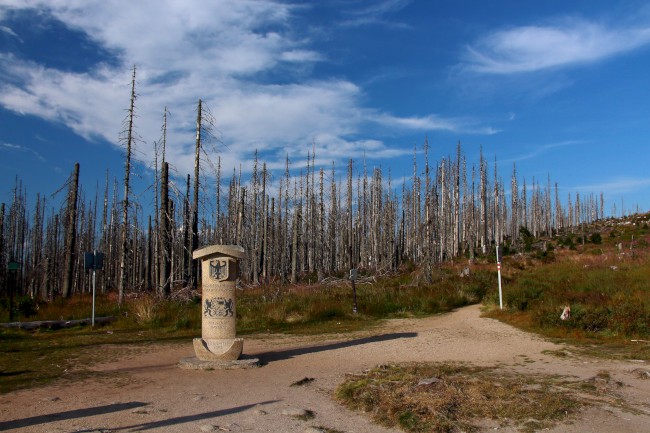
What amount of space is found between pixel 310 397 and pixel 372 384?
3.22 ft

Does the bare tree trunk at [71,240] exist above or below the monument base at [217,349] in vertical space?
above

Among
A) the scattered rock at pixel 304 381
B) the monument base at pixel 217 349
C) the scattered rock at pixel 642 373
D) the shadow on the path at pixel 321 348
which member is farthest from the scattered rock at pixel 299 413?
the scattered rock at pixel 642 373

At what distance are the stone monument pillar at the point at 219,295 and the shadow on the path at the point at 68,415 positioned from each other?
3218mm

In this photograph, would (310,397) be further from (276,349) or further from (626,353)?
(626,353)

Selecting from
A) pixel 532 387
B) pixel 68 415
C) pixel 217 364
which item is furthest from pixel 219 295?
pixel 532 387

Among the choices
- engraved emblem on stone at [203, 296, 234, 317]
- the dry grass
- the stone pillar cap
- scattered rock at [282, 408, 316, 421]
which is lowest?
scattered rock at [282, 408, 316, 421]

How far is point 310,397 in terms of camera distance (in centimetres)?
770

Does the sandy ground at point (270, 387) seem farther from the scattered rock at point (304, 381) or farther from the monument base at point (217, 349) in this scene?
the monument base at point (217, 349)

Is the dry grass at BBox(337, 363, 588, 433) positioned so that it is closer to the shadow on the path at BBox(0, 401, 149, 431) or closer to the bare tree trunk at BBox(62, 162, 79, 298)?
the shadow on the path at BBox(0, 401, 149, 431)

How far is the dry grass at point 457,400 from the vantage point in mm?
6117

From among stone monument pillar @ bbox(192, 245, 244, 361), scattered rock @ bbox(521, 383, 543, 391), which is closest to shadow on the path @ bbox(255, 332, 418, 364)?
stone monument pillar @ bbox(192, 245, 244, 361)

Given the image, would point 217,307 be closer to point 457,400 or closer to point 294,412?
point 294,412

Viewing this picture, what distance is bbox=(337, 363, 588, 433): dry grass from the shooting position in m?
6.12

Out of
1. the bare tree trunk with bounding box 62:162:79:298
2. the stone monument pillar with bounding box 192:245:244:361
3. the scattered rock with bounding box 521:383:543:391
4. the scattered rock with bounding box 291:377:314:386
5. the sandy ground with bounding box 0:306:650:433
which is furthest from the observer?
the bare tree trunk with bounding box 62:162:79:298
